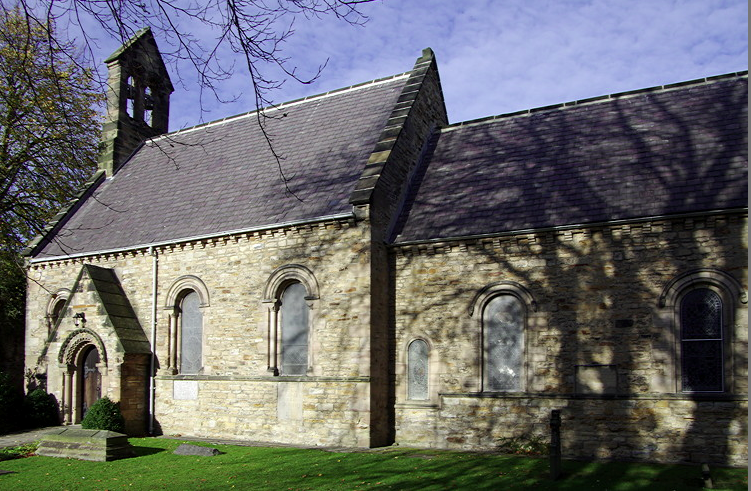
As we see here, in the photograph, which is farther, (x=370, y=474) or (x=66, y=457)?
(x=66, y=457)

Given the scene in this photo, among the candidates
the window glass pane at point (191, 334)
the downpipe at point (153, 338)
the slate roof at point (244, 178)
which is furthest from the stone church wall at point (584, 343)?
the downpipe at point (153, 338)

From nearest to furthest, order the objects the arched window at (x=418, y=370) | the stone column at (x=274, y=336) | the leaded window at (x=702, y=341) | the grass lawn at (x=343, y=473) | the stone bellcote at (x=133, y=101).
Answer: the grass lawn at (x=343, y=473) → the leaded window at (x=702, y=341) → the arched window at (x=418, y=370) → the stone column at (x=274, y=336) → the stone bellcote at (x=133, y=101)

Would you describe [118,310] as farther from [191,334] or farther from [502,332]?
[502,332]

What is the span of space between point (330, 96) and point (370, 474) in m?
14.9

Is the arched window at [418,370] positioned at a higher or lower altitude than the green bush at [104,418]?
higher

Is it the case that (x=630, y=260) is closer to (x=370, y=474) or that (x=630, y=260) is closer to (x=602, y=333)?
(x=602, y=333)

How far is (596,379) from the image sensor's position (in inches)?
574

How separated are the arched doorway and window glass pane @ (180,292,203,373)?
3.33 metres

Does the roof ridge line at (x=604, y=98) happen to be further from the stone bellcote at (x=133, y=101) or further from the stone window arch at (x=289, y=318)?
the stone bellcote at (x=133, y=101)

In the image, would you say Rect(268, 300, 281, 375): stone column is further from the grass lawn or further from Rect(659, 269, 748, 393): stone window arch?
Rect(659, 269, 748, 393): stone window arch

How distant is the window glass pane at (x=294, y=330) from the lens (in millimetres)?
17750

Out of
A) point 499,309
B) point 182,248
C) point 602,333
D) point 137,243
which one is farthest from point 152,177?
point 602,333

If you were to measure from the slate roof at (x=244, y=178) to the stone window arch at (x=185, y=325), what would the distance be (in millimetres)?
1586

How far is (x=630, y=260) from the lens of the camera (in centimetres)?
1472
